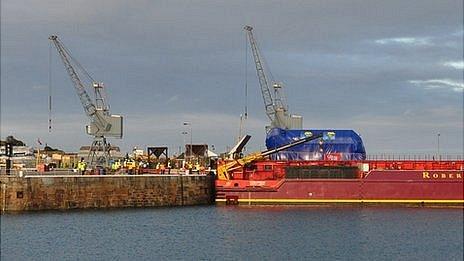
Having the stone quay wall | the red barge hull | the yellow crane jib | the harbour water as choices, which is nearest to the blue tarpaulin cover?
the yellow crane jib

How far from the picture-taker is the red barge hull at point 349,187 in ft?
253

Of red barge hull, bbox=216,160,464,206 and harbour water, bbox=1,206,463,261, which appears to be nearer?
harbour water, bbox=1,206,463,261

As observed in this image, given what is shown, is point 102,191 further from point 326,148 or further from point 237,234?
point 326,148

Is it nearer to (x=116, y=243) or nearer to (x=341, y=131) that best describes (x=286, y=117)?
(x=341, y=131)

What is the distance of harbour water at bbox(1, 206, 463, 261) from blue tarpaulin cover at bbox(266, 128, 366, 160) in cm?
1219

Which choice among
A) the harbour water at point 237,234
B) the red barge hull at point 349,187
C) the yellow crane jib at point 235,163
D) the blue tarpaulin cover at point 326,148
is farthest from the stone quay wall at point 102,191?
the blue tarpaulin cover at point 326,148

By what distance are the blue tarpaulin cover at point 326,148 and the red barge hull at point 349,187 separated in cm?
655

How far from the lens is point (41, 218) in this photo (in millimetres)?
64250

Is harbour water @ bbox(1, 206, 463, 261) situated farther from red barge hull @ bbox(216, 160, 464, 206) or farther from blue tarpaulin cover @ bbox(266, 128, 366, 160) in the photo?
blue tarpaulin cover @ bbox(266, 128, 366, 160)

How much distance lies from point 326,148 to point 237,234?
3103cm

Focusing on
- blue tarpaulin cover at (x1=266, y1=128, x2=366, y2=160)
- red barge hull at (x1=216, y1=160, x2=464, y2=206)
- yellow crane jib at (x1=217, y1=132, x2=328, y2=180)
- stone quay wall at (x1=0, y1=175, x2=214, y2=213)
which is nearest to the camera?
stone quay wall at (x1=0, y1=175, x2=214, y2=213)

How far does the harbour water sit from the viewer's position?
158 feet

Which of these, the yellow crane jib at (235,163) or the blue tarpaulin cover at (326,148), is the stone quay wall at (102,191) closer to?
the yellow crane jib at (235,163)

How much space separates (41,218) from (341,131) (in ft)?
119
